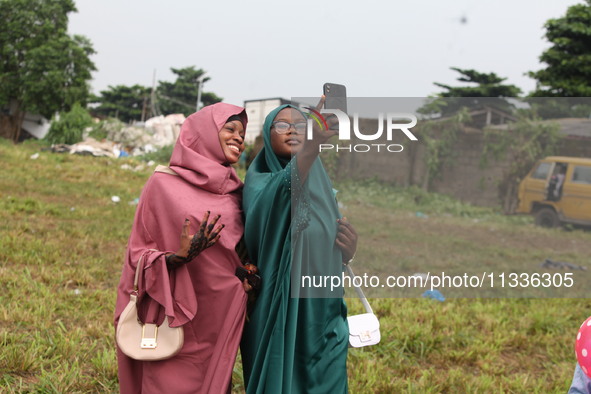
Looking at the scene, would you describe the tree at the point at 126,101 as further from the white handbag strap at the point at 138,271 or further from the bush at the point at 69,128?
the white handbag strap at the point at 138,271

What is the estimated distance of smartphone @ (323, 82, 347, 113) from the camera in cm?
157

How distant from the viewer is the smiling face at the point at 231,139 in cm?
188

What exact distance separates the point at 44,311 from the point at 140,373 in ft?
6.11

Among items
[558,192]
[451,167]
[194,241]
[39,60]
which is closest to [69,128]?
[39,60]

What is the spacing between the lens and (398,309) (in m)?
3.93

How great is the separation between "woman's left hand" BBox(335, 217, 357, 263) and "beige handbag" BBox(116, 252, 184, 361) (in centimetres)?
57

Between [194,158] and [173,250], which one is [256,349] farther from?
[194,158]

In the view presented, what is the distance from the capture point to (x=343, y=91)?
160 cm

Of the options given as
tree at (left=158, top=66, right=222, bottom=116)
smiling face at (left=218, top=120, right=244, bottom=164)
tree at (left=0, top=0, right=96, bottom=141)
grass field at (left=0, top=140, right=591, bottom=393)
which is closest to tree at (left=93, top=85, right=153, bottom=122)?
tree at (left=158, top=66, right=222, bottom=116)

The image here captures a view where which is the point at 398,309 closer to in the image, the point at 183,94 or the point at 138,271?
the point at 138,271

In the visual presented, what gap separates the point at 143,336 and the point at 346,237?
2.31ft

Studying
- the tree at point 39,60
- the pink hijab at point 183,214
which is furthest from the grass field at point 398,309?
the tree at point 39,60

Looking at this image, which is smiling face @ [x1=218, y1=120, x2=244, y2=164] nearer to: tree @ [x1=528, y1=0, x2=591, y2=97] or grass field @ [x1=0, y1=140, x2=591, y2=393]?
grass field @ [x1=0, y1=140, x2=591, y2=393]

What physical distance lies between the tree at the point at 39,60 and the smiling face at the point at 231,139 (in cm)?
2020
